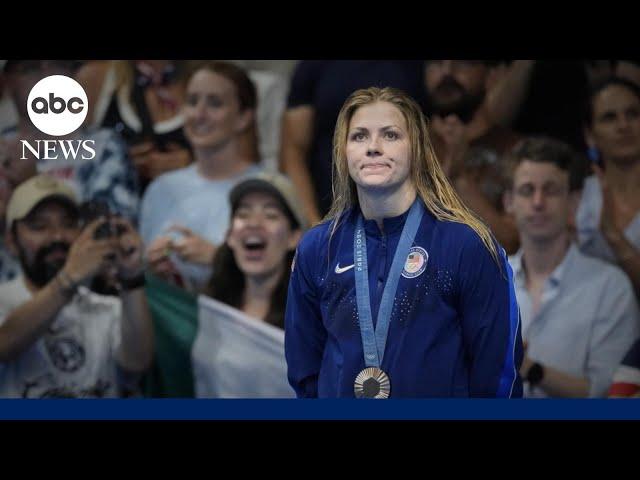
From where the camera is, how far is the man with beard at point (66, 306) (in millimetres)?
6238

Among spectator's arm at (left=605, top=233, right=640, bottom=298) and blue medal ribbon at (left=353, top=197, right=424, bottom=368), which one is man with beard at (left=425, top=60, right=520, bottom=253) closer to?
spectator's arm at (left=605, top=233, right=640, bottom=298)

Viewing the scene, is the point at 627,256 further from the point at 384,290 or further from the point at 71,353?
the point at 71,353

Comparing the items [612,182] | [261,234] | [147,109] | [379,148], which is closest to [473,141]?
[612,182]

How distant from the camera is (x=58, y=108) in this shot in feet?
19.9

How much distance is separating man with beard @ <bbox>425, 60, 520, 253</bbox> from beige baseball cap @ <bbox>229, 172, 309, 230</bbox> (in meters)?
0.80

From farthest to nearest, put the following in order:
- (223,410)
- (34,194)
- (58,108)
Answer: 1. (34,194)
2. (58,108)
3. (223,410)

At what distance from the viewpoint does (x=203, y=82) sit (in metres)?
6.23

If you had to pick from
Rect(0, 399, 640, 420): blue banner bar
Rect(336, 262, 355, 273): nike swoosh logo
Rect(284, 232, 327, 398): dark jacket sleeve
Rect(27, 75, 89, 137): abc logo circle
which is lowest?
Rect(0, 399, 640, 420): blue banner bar

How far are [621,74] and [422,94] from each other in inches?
41.6

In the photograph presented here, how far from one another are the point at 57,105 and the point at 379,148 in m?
2.72

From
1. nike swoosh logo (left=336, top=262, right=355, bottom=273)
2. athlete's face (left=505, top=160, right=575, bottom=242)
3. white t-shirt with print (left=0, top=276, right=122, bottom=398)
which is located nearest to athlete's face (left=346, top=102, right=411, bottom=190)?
nike swoosh logo (left=336, top=262, right=355, bottom=273)

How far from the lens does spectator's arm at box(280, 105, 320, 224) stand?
6.18 metres
